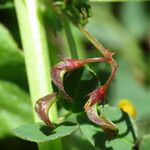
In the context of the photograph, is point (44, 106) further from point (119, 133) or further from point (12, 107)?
point (12, 107)

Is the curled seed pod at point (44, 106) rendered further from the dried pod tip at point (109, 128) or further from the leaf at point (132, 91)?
the leaf at point (132, 91)

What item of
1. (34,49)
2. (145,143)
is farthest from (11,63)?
(145,143)

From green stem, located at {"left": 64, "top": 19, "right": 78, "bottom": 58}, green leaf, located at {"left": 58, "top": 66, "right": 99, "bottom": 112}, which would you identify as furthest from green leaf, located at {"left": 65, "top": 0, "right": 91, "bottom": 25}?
green leaf, located at {"left": 58, "top": 66, "right": 99, "bottom": 112}

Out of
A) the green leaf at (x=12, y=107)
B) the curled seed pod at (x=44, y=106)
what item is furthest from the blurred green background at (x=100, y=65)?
the curled seed pod at (x=44, y=106)

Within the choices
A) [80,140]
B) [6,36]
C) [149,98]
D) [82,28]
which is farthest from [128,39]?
[82,28]

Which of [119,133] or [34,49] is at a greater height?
[34,49]

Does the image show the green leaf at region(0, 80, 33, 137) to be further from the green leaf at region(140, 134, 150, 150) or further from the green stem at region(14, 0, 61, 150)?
the green leaf at region(140, 134, 150, 150)

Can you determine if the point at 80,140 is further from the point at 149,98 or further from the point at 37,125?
the point at 149,98
